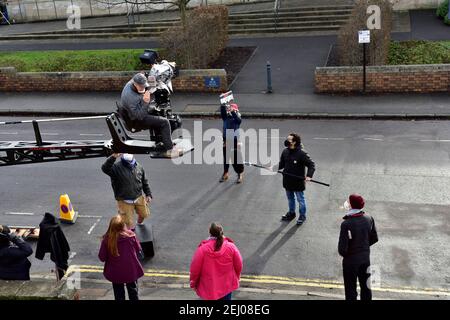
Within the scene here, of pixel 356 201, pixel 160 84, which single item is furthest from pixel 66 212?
pixel 356 201

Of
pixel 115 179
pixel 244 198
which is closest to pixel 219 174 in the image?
pixel 244 198

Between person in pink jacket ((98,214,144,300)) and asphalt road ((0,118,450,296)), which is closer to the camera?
person in pink jacket ((98,214,144,300))

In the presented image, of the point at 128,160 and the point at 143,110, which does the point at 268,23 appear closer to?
the point at 128,160

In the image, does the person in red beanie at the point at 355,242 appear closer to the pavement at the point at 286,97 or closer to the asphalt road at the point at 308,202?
the asphalt road at the point at 308,202

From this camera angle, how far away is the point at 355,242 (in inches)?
313

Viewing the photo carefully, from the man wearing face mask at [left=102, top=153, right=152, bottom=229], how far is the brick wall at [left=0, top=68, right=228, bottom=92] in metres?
9.97

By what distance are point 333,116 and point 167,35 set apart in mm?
7070

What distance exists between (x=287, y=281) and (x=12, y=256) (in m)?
4.06

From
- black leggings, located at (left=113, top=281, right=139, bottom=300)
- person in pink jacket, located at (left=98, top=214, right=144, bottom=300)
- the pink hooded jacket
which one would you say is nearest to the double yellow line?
black leggings, located at (left=113, top=281, right=139, bottom=300)

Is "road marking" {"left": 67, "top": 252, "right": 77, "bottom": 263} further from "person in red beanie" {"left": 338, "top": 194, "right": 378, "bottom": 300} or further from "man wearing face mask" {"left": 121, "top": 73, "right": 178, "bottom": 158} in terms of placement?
"person in red beanie" {"left": 338, "top": 194, "right": 378, "bottom": 300}

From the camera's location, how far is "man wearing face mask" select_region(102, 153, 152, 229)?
993 cm

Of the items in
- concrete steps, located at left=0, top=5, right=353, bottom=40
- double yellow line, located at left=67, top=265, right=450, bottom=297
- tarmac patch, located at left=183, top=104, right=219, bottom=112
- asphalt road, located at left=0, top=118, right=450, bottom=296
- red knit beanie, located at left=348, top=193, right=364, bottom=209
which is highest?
concrete steps, located at left=0, top=5, right=353, bottom=40

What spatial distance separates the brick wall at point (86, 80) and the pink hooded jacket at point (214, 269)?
12.9 m
